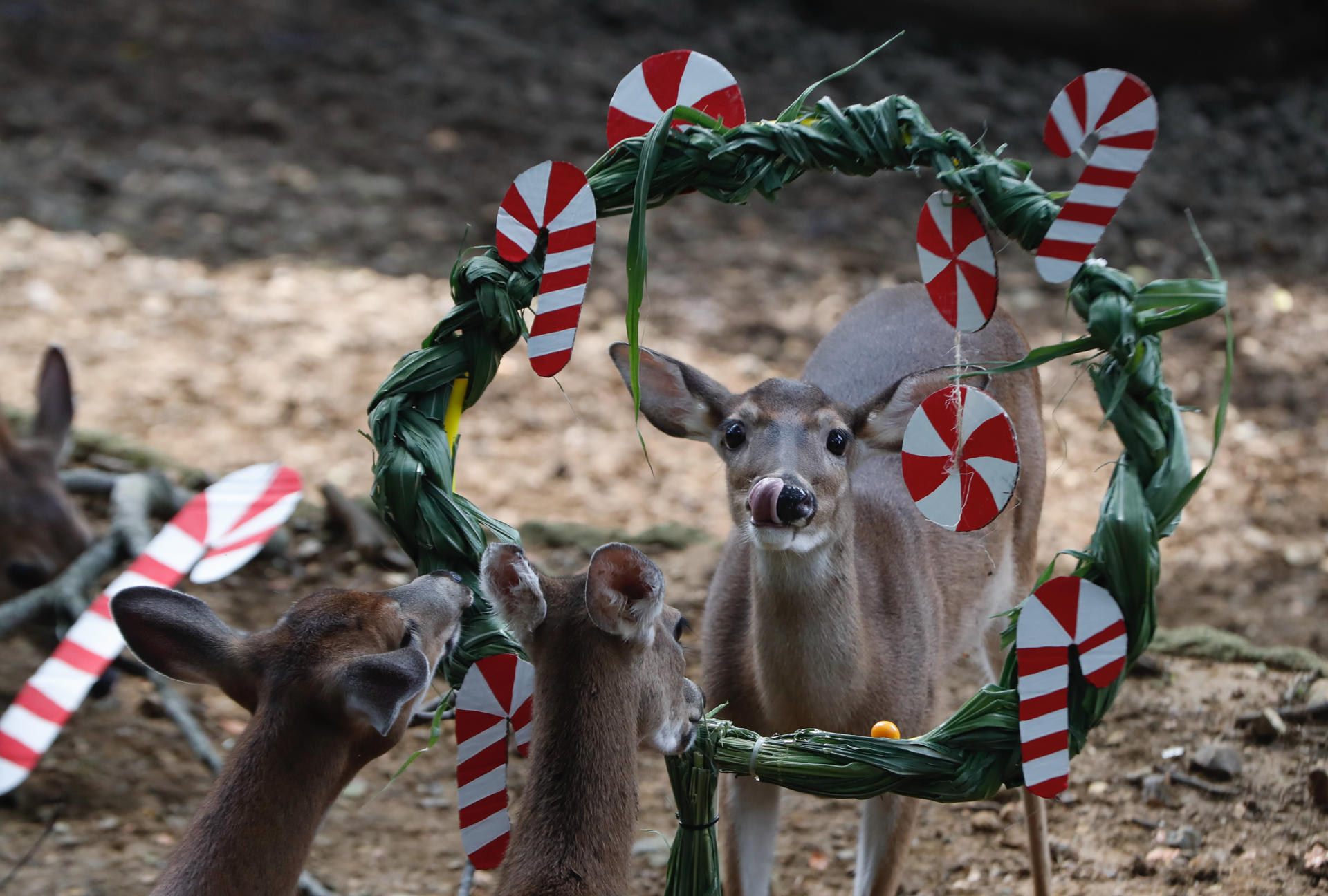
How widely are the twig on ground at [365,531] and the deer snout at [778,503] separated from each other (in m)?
2.61

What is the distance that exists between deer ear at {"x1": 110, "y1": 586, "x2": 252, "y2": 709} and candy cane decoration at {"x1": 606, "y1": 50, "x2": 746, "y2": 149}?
1.37 metres

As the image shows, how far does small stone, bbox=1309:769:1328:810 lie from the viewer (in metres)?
3.94

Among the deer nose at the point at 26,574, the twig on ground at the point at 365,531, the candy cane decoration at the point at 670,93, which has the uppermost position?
the twig on ground at the point at 365,531

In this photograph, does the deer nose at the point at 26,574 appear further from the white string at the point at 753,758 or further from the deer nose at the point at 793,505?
the white string at the point at 753,758

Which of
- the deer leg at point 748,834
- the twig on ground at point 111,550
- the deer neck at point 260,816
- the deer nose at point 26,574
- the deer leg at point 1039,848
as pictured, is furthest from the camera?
the deer nose at point 26,574

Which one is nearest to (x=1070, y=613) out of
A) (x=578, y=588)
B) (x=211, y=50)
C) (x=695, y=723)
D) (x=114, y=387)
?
(x=695, y=723)

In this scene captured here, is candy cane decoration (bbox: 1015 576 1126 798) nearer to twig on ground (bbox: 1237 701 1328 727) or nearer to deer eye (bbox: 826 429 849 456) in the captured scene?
deer eye (bbox: 826 429 849 456)

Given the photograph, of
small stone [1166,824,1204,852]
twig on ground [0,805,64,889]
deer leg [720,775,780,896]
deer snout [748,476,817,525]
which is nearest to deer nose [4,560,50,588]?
twig on ground [0,805,64,889]

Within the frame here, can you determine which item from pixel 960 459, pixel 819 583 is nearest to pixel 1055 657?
pixel 960 459

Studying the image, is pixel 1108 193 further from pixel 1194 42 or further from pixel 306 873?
pixel 1194 42

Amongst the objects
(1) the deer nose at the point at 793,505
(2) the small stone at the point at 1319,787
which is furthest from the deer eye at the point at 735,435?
(2) the small stone at the point at 1319,787

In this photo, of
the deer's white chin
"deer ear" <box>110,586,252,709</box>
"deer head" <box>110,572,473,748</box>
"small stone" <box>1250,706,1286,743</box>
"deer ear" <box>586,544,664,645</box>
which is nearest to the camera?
"deer ear" <box>586,544,664,645</box>

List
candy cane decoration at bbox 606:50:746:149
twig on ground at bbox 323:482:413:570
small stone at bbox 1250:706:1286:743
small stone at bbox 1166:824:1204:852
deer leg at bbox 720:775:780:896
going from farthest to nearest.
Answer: twig on ground at bbox 323:482:413:570, small stone at bbox 1250:706:1286:743, small stone at bbox 1166:824:1204:852, deer leg at bbox 720:775:780:896, candy cane decoration at bbox 606:50:746:149

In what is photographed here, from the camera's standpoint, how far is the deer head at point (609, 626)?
7.91 feet
